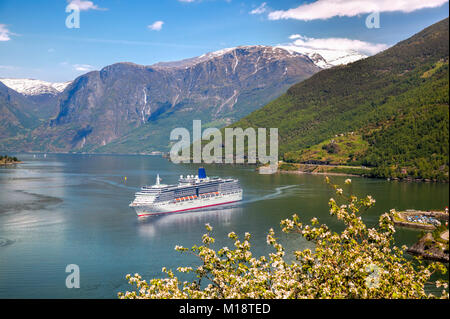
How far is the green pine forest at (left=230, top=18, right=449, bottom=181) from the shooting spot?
9974 cm

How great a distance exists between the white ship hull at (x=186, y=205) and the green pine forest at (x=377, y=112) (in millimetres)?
34102

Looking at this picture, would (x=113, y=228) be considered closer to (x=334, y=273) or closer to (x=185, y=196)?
(x=185, y=196)

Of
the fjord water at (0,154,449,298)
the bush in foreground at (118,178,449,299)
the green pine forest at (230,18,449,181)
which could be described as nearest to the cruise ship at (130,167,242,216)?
the fjord water at (0,154,449,298)

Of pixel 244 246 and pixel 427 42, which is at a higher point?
pixel 427 42

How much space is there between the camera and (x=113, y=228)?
48312 millimetres

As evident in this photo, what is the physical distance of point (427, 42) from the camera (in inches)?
6791

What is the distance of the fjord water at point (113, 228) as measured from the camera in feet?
101

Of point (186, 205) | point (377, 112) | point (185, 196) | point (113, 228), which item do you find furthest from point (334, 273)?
point (377, 112)

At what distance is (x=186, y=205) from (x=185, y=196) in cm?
157

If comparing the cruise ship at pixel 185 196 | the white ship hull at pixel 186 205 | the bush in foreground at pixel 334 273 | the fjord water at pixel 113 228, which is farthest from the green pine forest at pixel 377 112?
the bush in foreground at pixel 334 273

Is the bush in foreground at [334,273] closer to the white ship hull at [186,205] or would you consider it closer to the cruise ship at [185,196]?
the white ship hull at [186,205]
